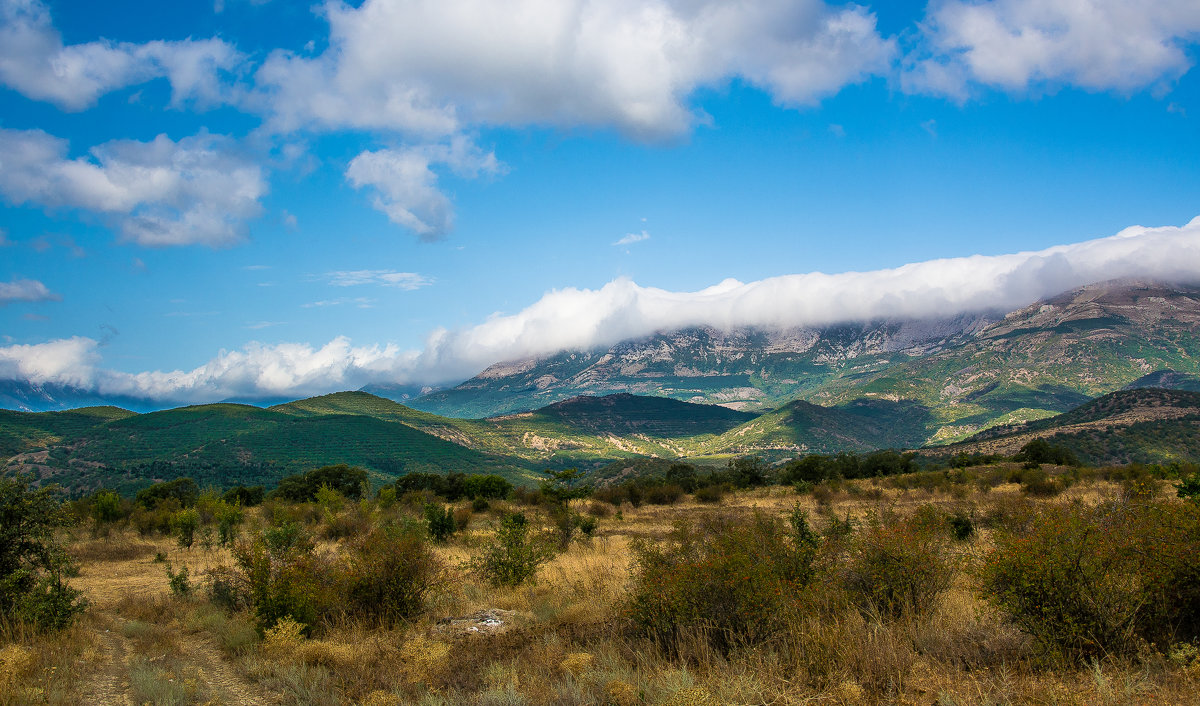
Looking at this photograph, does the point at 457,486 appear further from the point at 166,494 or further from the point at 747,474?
the point at 747,474

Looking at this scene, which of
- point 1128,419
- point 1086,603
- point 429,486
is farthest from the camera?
point 1128,419

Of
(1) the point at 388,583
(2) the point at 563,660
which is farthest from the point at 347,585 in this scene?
(2) the point at 563,660

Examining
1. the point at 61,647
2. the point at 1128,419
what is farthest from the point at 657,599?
the point at 1128,419

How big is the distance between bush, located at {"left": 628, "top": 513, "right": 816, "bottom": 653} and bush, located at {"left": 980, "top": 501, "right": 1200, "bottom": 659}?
8.68 ft

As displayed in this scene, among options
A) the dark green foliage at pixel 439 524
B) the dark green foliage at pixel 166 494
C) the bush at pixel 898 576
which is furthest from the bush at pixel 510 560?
the dark green foliage at pixel 166 494

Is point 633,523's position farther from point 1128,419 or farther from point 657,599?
point 1128,419

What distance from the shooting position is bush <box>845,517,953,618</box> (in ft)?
28.3

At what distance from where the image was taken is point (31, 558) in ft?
36.9

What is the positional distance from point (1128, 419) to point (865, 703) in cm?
14606

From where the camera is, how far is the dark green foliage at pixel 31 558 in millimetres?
10477

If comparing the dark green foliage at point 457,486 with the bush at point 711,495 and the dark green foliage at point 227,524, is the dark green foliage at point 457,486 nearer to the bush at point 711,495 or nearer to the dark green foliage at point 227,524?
the bush at point 711,495

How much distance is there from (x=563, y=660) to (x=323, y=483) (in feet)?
170

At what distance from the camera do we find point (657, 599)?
27.7 ft

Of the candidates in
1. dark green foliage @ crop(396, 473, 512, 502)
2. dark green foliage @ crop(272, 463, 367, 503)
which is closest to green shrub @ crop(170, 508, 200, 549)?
dark green foliage @ crop(396, 473, 512, 502)
